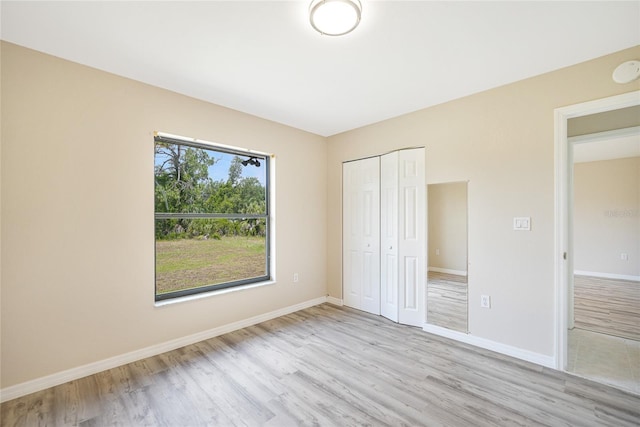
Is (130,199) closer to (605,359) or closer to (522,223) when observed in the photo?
(522,223)

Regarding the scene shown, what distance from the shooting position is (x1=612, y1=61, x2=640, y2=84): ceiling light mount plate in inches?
81.0

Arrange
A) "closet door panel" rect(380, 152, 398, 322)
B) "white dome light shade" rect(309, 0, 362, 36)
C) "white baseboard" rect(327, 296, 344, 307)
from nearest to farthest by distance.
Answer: "white dome light shade" rect(309, 0, 362, 36), "closet door panel" rect(380, 152, 398, 322), "white baseboard" rect(327, 296, 344, 307)

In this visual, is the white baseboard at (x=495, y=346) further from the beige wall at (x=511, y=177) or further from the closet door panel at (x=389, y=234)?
the closet door panel at (x=389, y=234)

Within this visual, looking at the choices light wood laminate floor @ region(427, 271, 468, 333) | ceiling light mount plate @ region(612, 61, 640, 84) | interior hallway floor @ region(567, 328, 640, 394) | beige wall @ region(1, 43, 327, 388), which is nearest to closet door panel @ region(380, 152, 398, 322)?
light wood laminate floor @ region(427, 271, 468, 333)

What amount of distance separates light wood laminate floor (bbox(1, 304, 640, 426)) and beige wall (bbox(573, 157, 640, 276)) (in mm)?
5636

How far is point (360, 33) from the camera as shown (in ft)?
6.40

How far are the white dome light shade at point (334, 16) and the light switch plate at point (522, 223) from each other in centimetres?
230

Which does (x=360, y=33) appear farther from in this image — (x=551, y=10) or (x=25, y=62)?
(x=25, y=62)

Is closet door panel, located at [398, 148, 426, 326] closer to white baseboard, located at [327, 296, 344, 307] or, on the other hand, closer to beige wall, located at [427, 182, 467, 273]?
beige wall, located at [427, 182, 467, 273]

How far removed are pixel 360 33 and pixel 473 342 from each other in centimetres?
311

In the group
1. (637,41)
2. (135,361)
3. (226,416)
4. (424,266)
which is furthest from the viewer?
(424,266)

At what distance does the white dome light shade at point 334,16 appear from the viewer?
163 centimetres

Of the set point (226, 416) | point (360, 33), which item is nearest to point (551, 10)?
point (360, 33)

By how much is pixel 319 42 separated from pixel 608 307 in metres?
5.34
